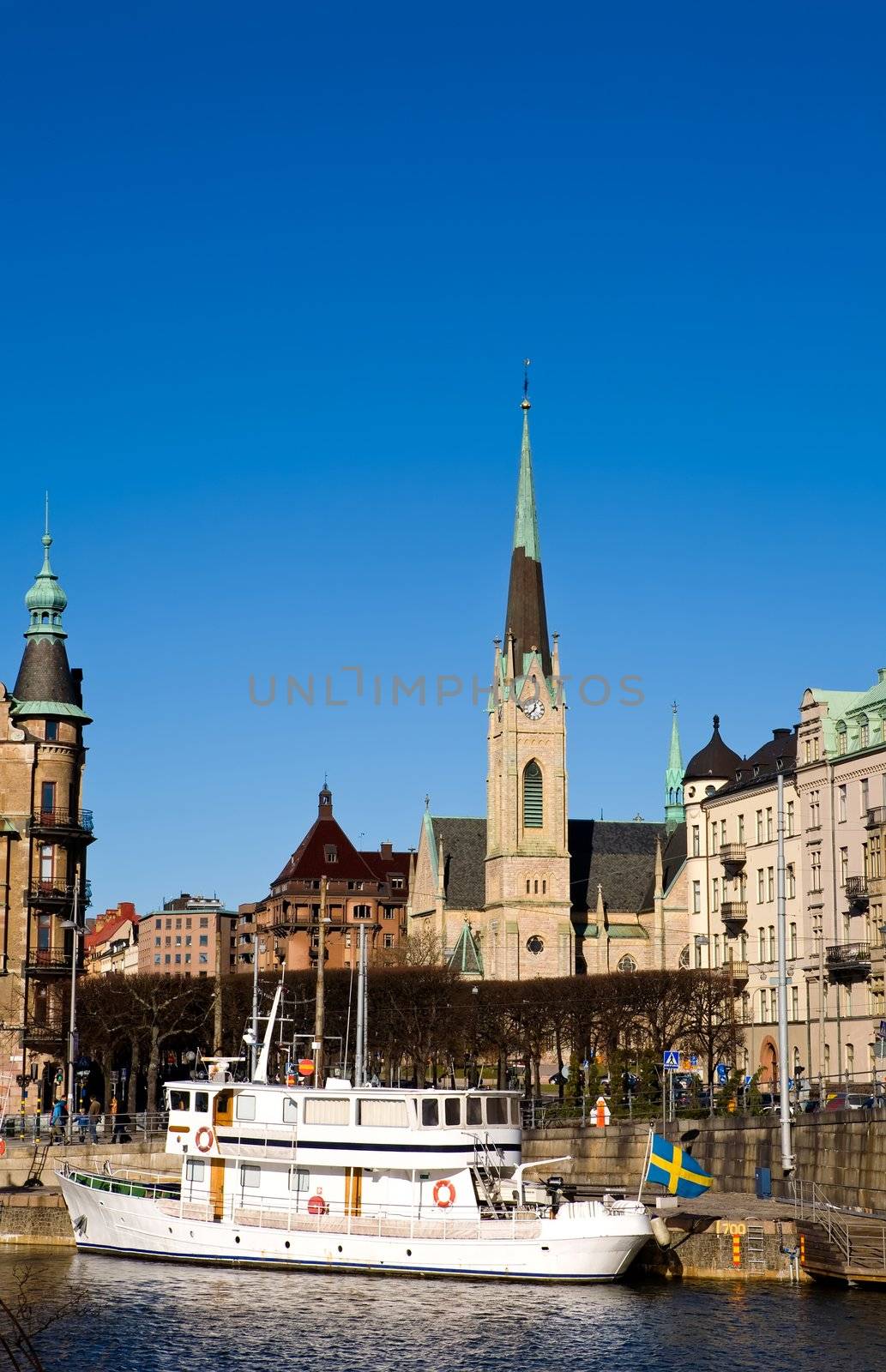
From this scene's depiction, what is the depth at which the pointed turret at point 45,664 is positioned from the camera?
311ft

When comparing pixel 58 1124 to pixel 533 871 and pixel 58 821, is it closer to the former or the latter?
pixel 58 821

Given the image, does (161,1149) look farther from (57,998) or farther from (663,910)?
(663,910)

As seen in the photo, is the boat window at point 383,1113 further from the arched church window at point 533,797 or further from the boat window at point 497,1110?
the arched church window at point 533,797

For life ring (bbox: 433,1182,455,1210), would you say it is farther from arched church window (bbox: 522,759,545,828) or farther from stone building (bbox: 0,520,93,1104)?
arched church window (bbox: 522,759,545,828)

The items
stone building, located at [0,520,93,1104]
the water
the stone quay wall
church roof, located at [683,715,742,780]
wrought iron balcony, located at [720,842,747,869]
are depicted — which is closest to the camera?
the water

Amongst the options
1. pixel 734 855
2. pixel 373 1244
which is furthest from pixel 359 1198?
pixel 734 855

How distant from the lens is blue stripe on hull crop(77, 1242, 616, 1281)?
2227 inches

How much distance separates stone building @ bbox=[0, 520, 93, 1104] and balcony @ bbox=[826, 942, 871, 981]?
33.5 m

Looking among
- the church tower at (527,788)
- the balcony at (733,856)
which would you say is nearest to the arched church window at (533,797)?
the church tower at (527,788)

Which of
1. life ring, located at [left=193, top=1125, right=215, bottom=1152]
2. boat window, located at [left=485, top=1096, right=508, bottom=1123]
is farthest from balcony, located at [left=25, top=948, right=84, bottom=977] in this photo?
boat window, located at [left=485, top=1096, right=508, bottom=1123]

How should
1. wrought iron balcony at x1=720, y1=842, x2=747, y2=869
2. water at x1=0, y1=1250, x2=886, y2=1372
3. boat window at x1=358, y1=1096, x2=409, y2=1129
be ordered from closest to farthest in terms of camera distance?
water at x1=0, y1=1250, x2=886, y2=1372
boat window at x1=358, y1=1096, x2=409, y2=1129
wrought iron balcony at x1=720, y1=842, x2=747, y2=869

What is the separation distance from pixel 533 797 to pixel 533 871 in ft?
20.8

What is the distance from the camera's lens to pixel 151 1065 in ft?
296

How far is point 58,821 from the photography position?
93.4 metres
